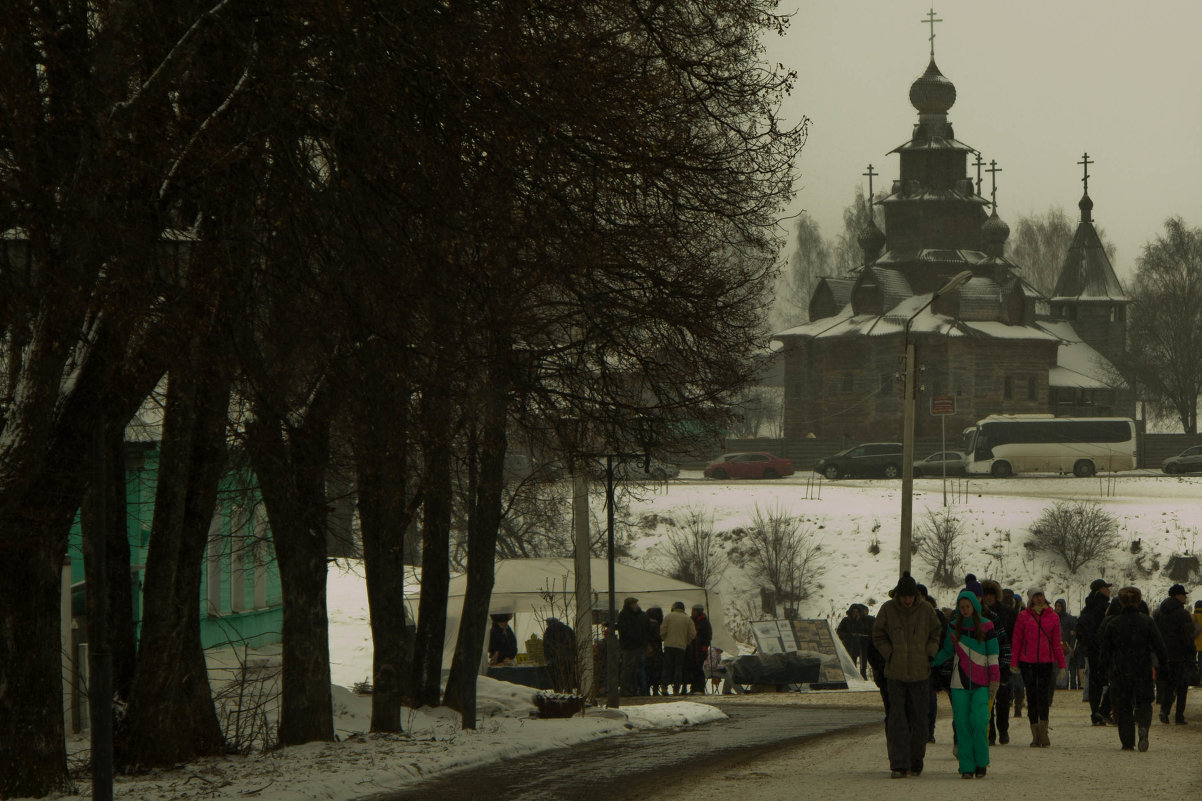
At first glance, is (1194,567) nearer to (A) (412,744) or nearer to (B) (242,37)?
(A) (412,744)

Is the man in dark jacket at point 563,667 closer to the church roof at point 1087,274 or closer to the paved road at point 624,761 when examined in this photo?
the paved road at point 624,761

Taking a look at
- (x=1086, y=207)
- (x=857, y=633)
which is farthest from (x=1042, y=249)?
(x=857, y=633)

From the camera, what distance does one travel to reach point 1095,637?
18375 mm

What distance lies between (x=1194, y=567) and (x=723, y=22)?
42.9 metres

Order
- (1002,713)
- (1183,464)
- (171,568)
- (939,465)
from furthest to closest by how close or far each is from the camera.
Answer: (1183,464) < (939,465) < (1002,713) < (171,568)

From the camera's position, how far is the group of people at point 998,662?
1316 centimetres

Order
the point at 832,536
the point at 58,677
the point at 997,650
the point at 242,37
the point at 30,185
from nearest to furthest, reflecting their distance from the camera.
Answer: the point at 30,185 < the point at 242,37 < the point at 58,677 < the point at 997,650 < the point at 832,536

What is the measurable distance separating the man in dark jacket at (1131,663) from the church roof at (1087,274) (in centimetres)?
8269

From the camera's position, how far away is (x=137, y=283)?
8.89 meters

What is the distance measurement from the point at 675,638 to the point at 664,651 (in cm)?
77

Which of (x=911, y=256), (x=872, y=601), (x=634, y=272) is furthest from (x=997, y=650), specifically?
(x=911, y=256)

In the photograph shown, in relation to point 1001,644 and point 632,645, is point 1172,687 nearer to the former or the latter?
point 1001,644

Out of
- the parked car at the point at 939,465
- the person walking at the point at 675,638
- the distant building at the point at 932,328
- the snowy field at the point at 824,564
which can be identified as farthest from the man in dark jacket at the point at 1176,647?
the distant building at the point at 932,328

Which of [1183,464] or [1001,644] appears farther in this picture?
[1183,464]
